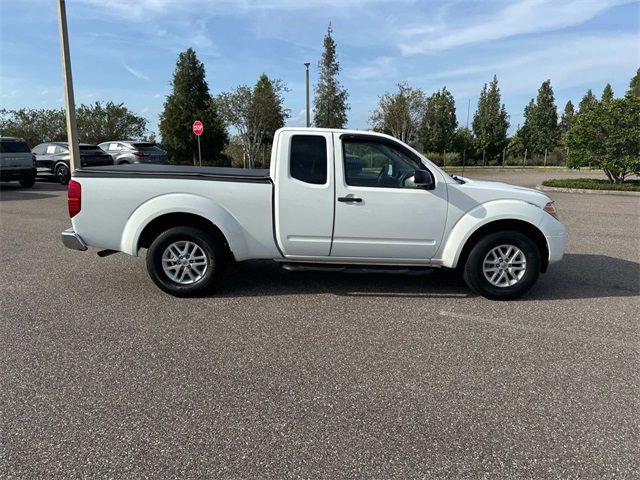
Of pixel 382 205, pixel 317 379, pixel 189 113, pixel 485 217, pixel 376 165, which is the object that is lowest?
pixel 317 379

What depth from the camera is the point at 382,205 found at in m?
4.85

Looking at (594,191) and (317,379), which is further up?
(594,191)

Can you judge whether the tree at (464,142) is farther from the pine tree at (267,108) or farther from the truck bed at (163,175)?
the truck bed at (163,175)

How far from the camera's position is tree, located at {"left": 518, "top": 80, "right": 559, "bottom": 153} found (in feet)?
154

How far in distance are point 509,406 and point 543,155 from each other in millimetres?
51961

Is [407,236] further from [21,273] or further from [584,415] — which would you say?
[21,273]

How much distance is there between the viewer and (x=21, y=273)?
19.2ft

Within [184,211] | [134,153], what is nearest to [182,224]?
[184,211]

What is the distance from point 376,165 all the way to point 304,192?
0.87 meters

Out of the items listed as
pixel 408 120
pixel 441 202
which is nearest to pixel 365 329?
pixel 441 202

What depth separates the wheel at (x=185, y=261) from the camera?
490 cm

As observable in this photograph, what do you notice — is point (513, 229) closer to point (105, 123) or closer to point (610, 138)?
point (610, 138)

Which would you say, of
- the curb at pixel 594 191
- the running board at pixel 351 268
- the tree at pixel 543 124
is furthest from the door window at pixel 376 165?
the tree at pixel 543 124

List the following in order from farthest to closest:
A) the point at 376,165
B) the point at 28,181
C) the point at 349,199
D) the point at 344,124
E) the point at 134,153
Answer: the point at 344,124 < the point at 134,153 < the point at 28,181 < the point at 376,165 < the point at 349,199
